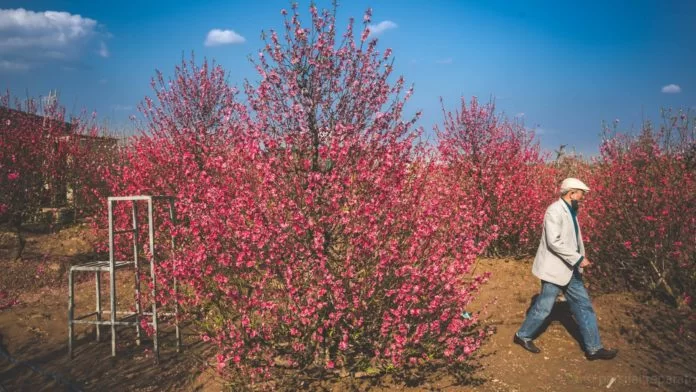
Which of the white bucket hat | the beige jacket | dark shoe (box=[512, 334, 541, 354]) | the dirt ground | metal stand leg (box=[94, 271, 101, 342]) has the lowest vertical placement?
the dirt ground

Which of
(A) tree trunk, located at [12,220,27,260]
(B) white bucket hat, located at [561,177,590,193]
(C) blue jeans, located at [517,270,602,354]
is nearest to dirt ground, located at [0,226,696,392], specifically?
(C) blue jeans, located at [517,270,602,354]

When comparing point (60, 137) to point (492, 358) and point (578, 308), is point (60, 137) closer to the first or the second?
point (492, 358)

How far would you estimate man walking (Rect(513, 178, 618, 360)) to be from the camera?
15.8ft

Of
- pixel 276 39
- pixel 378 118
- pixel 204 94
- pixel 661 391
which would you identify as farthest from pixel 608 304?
pixel 204 94

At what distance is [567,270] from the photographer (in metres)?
4.83

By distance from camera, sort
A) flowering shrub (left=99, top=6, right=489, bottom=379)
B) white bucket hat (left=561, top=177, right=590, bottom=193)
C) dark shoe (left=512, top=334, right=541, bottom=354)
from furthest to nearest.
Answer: dark shoe (left=512, top=334, right=541, bottom=354)
white bucket hat (left=561, top=177, right=590, bottom=193)
flowering shrub (left=99, top=6, right=489, bottom=379)

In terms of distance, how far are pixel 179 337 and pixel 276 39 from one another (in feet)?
11.1

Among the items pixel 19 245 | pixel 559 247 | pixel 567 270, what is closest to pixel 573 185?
pixel 559 247

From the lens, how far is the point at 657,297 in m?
6.58

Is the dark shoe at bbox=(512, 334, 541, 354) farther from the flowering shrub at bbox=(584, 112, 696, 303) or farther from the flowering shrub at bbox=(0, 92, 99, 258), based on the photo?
the flowering shrub at bbox=(0, 92, 99, 258)

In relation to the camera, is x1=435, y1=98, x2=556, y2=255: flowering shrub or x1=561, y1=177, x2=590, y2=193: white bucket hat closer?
x1=561, y1=177, x2=590, y2=193: white bucket hat

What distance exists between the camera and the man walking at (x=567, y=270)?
4824 millimetres

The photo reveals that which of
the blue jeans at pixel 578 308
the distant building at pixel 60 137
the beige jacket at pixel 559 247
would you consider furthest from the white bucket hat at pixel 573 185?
the distant building at pixel 60 137

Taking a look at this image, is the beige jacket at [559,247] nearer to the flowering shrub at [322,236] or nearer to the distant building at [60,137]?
the flowering shrub at [322,236]
